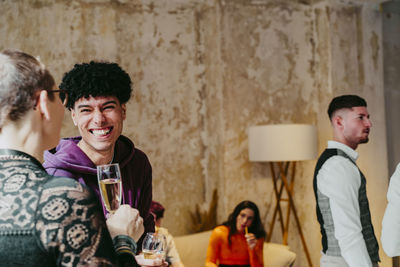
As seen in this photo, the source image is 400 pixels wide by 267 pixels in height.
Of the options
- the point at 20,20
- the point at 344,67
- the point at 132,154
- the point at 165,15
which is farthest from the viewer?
the point at 344,67

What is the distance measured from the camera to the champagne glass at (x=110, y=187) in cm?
149

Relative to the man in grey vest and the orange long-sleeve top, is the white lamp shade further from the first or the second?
the man in grey vest

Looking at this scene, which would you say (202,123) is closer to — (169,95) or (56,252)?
(169,95)

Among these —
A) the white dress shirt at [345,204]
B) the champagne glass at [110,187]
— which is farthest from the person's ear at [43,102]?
the white dress shirt at [345,204]

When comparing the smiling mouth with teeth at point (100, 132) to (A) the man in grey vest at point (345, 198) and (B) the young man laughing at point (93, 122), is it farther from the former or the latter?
(A) the man in grey vest at point (345, 198)

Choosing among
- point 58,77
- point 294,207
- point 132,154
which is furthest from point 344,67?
point 132,154

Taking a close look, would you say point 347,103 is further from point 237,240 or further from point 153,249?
point 237,240

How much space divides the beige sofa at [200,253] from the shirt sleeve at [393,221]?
2.37m

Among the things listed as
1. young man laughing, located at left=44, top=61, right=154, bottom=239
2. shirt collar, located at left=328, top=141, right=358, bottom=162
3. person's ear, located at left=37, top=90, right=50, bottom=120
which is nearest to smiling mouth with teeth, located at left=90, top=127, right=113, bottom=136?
young man laughing, located at left=44, top=61, right=154, bottom=239

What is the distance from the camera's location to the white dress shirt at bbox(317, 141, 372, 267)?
2375 millimetres

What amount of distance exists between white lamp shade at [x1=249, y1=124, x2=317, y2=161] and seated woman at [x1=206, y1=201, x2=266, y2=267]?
61 centimetres

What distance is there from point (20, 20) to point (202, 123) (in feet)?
6.85

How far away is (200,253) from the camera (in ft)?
Answer: 14.5

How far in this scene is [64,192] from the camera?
1.05 metres
